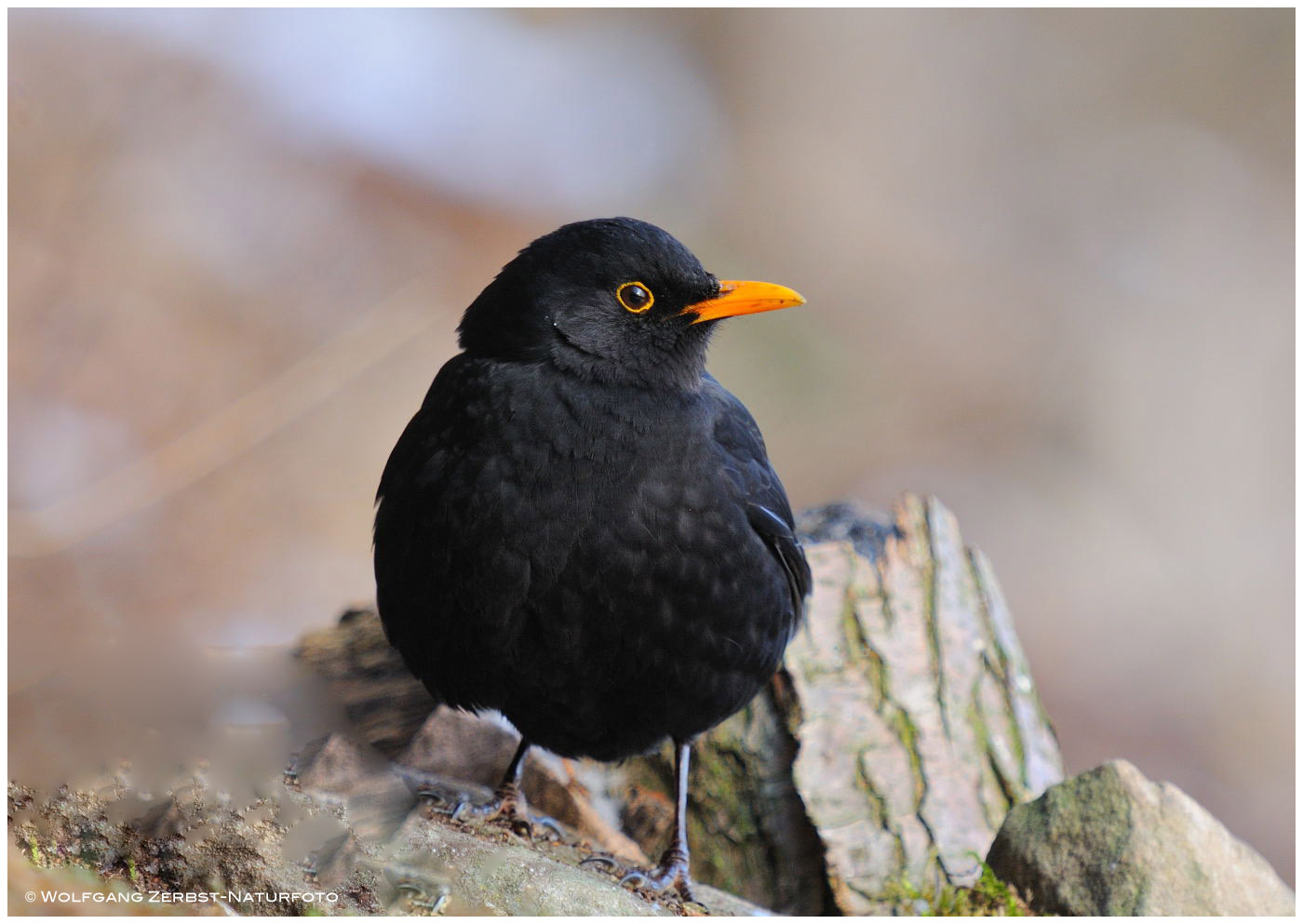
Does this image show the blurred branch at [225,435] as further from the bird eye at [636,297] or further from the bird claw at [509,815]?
the bird eye at [636,297]

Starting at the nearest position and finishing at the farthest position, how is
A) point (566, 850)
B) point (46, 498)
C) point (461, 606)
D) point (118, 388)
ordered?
point (461, 606)
point (566, 850)
point (46, 498)
point (118, 388)

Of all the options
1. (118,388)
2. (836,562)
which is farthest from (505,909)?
(118,388)

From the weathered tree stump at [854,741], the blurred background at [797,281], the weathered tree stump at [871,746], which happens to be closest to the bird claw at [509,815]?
the weathered tree stump at [854,741]

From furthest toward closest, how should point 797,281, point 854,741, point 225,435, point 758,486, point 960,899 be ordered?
point 797,281 < point 225,435 < point 854,741 < point 960,899 < point 758,486

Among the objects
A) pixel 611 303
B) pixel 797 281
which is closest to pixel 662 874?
pixel 611 303

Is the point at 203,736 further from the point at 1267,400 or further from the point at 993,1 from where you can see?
the point at 1267,400

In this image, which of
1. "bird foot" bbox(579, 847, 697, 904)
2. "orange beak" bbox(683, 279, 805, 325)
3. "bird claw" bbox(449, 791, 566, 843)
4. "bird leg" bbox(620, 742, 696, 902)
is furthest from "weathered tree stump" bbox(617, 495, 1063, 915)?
"orange beak" bbox(683, 279, 805, 325)

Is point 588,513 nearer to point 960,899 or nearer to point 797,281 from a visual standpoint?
point 960,899
